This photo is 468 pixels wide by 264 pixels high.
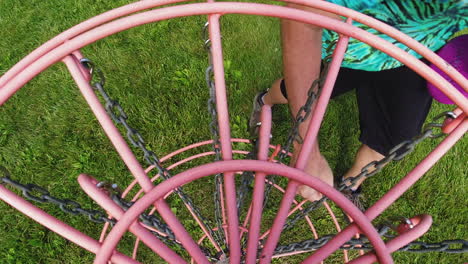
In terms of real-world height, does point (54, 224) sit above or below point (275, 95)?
below

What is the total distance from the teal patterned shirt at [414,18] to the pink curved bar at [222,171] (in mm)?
379

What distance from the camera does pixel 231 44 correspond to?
1.79m

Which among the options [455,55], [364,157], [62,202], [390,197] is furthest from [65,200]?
[364,157]

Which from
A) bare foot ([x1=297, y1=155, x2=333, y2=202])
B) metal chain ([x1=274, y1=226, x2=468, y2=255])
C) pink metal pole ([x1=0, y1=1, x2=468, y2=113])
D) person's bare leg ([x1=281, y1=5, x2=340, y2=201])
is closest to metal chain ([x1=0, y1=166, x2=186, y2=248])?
pink metal pole ([x1=0, y1=1, x2=468, y2=113])

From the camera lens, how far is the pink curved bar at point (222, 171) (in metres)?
0.44

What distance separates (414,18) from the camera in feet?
2.48

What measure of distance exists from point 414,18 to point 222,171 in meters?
0.57

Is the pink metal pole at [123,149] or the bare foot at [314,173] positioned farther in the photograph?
the bare foot at [314,173]

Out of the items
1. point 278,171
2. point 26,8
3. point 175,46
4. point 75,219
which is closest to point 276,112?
point 175,46

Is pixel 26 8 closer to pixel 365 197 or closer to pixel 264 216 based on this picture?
pixel 264 216

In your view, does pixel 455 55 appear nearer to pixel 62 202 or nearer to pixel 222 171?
pixel 222 171

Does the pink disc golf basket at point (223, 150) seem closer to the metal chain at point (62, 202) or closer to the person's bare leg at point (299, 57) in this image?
the metal chain at point (62, 202)

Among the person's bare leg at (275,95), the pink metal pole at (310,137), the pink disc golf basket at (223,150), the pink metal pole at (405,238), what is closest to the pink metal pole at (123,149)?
the pink disc golf basket at (223,150)

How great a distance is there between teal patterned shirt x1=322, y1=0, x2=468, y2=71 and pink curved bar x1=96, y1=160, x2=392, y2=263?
1.24 feet
